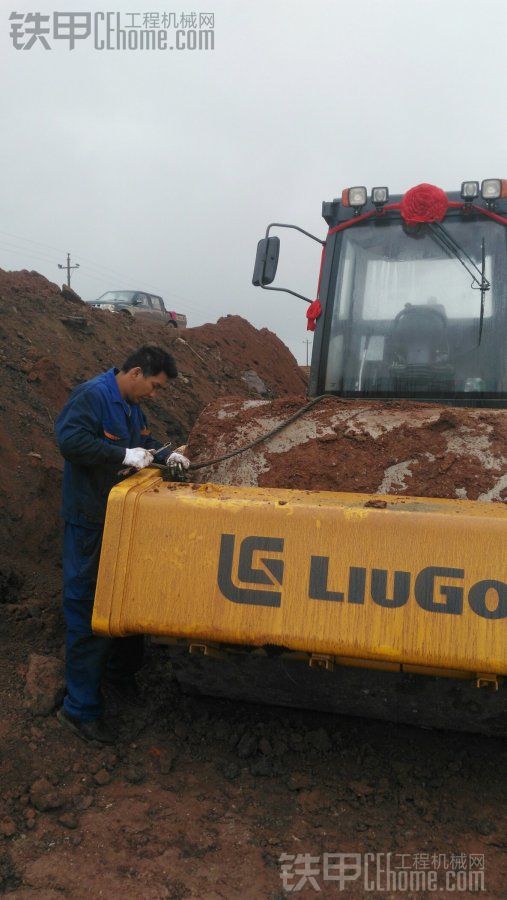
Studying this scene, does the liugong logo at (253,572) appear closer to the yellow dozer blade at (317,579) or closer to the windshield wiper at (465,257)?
the yellow dozer blade at (317,579)

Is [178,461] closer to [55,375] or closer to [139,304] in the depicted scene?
[55,375]

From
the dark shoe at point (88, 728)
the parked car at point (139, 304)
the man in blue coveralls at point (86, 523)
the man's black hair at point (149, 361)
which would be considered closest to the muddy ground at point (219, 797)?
the dark shoe at point (88, 728)

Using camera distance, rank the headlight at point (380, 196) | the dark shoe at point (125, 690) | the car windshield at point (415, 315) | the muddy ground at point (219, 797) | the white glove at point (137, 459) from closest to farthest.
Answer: the muddy ground at point (219, 797)
the white glove at point (137, 459)
the dark shoe at point (125, 690)
the car windshield at point (415, 315)
the headlight at point (380, 196)

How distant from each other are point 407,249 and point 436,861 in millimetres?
2977

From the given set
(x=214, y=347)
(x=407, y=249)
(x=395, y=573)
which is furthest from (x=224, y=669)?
(x=214, y=347)

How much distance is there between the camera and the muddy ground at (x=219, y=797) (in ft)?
7.93

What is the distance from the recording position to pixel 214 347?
1327cm

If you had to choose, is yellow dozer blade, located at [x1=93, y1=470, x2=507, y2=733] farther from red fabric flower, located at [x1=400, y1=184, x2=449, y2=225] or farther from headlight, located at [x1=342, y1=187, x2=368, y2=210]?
headlight, located at [x1=342, y1=187, x2=368, y2=210]

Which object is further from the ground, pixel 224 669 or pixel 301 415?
pixel 301 415

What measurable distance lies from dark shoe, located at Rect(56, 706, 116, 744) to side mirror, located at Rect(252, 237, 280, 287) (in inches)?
98.4

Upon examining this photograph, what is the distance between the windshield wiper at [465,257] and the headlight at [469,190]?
0.63 ft

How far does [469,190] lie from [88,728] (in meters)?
3.32

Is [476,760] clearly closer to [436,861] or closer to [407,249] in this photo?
[436,861]

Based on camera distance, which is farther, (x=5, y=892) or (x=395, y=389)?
(x=395, y=389)
